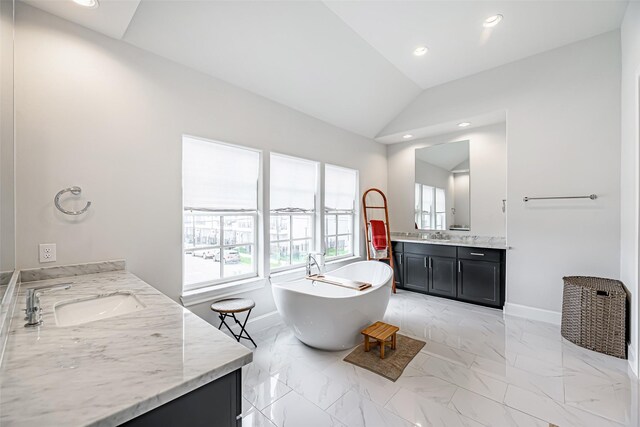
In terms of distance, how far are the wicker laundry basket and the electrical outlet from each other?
4427 mm

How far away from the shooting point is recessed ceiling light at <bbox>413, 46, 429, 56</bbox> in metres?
3.14

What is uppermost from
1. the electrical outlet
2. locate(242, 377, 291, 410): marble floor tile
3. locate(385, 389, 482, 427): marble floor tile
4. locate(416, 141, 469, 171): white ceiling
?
locate(416, 141, 469, 171): white ceiling

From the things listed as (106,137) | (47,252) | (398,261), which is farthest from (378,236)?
(47,252)

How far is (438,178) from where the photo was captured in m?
4.62

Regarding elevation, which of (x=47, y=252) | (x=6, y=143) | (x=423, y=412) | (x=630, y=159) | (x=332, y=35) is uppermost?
(x=332, y=35)

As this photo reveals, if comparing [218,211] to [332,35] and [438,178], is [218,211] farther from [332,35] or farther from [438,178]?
[438,178]

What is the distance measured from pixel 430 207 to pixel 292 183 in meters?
2.53

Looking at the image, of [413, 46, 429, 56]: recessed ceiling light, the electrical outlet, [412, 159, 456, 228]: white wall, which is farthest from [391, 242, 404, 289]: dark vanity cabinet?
the electrical outlet

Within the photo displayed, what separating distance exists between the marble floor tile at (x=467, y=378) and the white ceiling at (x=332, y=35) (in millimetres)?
3132

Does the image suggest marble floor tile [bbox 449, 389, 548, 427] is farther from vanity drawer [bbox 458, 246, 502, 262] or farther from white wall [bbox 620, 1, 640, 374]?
vanity drawer [bbox 458, 246, 502, 262]

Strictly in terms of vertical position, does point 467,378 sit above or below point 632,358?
below

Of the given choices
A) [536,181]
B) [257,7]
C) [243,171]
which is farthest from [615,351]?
[257,7]

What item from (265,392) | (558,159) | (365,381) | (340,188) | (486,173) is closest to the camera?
(265,392)

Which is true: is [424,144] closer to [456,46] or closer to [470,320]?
[456,46]
